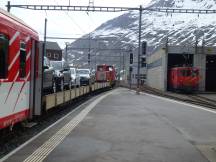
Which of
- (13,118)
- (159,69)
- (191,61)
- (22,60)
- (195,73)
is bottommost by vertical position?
(13,118)

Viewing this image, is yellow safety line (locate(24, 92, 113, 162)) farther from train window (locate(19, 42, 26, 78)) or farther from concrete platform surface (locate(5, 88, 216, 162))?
train window (locate(19, 42, 26, 78))

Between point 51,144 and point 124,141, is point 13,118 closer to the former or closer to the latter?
point 51,144

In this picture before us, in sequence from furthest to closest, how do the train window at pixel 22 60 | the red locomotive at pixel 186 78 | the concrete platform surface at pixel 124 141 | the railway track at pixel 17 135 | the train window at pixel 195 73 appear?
the train window at pixel 195 73 < the red locomotive at pixel 186 78 < the train window at pixel 22 60 < the railway track at pixel 17 135 < the concrete platform surface at pixel 124 141

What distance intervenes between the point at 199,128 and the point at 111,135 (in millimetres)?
3525

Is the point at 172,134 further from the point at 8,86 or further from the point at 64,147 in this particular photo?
the point at 8,86

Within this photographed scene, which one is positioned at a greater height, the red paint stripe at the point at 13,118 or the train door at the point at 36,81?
the train door at the point at 36,81

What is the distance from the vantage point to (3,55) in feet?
34.6

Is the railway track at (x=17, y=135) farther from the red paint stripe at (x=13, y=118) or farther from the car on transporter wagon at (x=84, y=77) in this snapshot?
the car on transporter wagon at (x=84, y=77)

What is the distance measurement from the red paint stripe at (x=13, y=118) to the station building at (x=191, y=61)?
45916 mm

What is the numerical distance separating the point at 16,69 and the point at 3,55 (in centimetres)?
116

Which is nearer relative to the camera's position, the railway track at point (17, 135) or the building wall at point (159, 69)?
the railway track at point (17, 135)

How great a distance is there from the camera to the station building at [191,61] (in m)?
61.0

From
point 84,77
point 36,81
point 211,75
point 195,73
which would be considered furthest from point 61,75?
point 211,75

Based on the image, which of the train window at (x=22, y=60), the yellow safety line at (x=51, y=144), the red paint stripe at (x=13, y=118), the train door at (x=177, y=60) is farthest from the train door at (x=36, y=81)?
the train door at (x=177, y=60)
